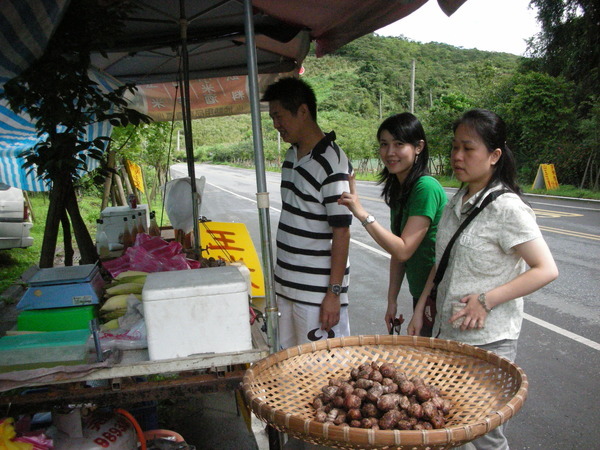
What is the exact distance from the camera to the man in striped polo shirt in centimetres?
240

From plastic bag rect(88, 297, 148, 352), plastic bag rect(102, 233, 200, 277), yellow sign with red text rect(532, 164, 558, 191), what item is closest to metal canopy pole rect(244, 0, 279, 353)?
plastic bag rect(88, 297, 148, 352)

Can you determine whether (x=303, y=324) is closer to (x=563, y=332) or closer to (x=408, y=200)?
(x=408, y=200)

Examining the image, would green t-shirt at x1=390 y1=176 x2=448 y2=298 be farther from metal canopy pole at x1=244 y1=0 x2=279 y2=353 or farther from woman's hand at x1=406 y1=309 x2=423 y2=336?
metal canopy pole at x1=244 y1=0 x2=279 y2=353

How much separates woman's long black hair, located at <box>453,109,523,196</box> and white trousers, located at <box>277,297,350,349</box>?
109 cm

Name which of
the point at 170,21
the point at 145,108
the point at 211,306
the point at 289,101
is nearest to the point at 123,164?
the point at 145,108

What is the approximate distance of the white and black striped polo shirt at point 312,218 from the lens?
2.39 metres

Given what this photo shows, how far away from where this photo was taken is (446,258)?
6.63 feet

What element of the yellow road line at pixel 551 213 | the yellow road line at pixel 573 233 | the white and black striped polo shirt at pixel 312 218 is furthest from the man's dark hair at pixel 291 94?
the yellow road line at pixel 551 213

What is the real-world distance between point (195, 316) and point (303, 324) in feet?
3.00

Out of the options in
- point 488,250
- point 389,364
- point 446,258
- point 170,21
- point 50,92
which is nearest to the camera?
point 389,364

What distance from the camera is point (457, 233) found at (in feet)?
6.41

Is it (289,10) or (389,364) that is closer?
(389,364)

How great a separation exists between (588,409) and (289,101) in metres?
2.92

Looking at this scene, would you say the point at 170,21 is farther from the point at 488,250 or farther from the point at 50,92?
the point at 488,250
